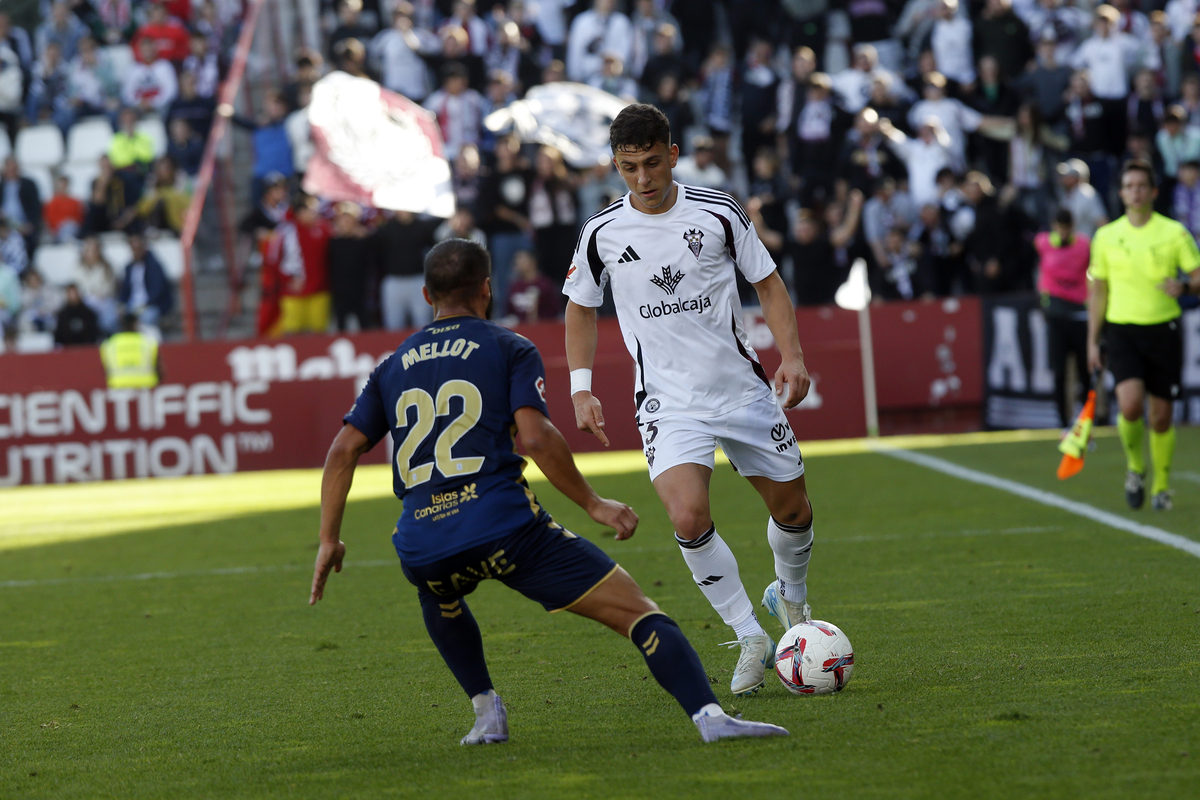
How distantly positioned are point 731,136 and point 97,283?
8.52 meters

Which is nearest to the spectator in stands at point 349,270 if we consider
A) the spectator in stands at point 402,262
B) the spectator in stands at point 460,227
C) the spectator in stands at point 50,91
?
the spectator in stands at point 402,262

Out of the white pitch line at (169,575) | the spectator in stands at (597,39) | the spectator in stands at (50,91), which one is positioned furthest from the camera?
the spectator in stands at (50,91)

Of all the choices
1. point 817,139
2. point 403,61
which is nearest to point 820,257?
point 817,139

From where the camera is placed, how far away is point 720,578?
17.2ft

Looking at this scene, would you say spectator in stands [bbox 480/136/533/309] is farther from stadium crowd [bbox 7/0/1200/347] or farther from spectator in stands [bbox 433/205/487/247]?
spectator in stands [bbox 433/205/487/247]

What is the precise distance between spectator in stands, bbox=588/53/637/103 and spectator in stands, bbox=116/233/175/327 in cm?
609

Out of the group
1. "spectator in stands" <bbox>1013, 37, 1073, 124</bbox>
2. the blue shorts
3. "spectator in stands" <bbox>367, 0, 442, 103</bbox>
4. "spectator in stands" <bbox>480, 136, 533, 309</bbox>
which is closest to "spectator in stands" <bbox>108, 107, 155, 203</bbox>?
"spectator in stands" <bbox>367, 0, 442, 103</bbox>

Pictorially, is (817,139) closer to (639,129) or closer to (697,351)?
(697,351)

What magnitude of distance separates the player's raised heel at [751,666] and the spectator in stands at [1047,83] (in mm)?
14802

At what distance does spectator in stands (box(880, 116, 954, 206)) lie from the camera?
17.5 meters

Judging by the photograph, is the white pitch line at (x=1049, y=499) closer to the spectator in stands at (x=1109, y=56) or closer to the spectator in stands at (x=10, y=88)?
the spectator in stands at (x=1109, y=56)

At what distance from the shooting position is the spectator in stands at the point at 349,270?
17.5m

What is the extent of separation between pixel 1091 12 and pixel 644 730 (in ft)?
58.4

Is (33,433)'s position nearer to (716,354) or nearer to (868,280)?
(868,280)
